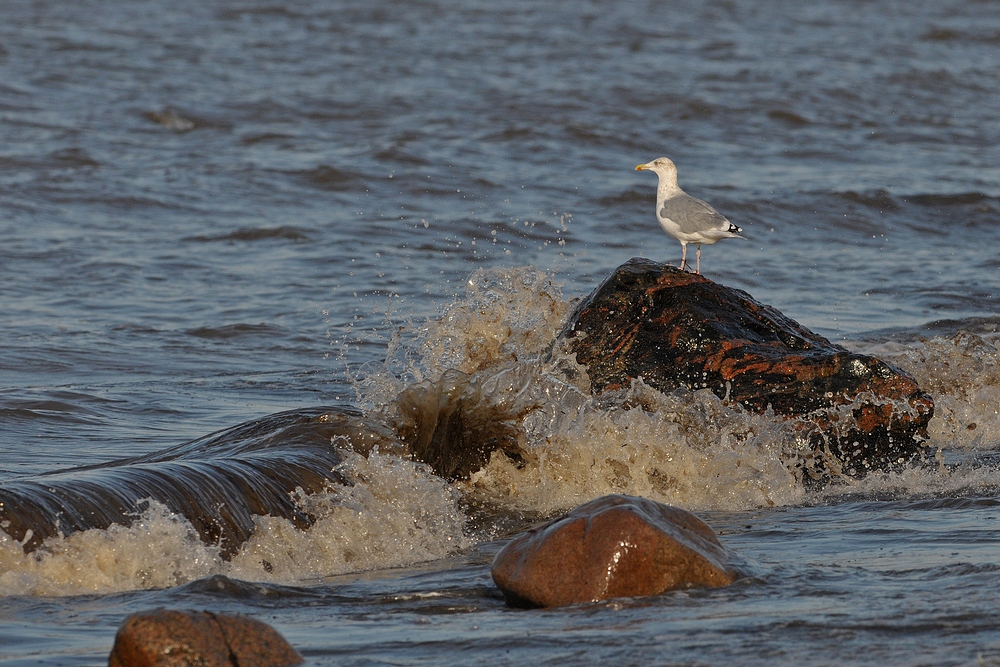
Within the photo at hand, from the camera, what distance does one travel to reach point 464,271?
1120 cm

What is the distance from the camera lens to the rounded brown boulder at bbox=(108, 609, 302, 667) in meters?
3.35

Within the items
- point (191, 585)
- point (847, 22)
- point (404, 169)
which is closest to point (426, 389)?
point (191, 585)

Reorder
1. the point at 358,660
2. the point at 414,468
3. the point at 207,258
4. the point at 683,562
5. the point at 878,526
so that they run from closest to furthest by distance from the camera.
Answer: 1. the point at 358,660
2. the point at 683,562
3. the point at 878,526
4. the point at 414,468
5. the point at 207,258

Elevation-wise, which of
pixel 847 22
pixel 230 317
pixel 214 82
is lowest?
pixel 230 317

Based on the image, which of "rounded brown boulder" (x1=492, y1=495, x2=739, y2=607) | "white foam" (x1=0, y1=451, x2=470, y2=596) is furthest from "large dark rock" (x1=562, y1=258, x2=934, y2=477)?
"rounded brown boulder" (x1=492, y1=495, x2=739, y2=607)

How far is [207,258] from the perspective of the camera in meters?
11.1

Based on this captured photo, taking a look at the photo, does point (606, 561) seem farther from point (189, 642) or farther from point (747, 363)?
point (747, 363)

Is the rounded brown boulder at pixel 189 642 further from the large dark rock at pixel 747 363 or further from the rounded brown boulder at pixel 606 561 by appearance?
the large dark rock at pixel 747 363

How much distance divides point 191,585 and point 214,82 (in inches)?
602

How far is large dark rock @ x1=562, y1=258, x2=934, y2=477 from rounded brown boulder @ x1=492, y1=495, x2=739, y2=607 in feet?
6.64

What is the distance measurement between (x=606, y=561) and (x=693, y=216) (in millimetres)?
3776

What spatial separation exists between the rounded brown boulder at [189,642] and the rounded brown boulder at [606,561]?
987 millimetres

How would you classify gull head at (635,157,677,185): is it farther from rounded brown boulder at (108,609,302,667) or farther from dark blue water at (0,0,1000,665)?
rounded brown boulder at (108,609,302,667)

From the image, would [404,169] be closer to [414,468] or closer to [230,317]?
[230,317]
